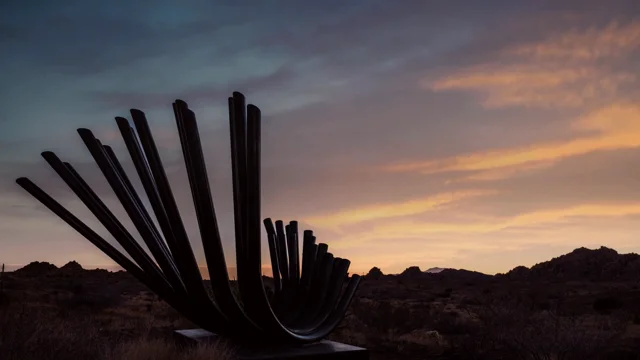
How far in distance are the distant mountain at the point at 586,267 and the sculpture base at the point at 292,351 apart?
7317 centimetres

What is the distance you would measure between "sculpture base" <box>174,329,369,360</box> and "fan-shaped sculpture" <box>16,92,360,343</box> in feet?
0.46

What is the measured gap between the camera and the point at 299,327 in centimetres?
1029

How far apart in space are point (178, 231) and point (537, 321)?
10012 millimetres

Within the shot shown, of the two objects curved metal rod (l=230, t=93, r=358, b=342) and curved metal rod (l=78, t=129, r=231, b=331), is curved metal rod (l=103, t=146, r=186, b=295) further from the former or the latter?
curved metal rod (l=230, t=93, r=358, b=342)

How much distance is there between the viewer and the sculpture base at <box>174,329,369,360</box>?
334 inches

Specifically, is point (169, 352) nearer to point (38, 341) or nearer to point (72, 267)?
point (38, 341)

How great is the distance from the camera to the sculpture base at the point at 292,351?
8.47 m

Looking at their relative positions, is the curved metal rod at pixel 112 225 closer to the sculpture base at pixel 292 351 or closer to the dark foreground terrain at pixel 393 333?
the dark foreground terrain at pixel 393 333

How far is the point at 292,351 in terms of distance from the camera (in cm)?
879

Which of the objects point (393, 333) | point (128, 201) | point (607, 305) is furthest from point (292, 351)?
point (607, 305)

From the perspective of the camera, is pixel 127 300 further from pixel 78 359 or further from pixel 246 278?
pixel 246 278

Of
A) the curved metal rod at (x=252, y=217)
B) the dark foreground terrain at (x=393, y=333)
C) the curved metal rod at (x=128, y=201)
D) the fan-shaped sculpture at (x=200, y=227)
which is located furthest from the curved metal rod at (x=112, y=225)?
the curved metal rod at (x=252, y=217)

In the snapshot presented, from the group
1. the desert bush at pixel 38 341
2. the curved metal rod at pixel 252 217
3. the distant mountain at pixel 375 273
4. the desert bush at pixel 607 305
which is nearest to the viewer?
the curved metal rod at pixel 252 217

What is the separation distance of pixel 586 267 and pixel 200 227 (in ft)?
299
